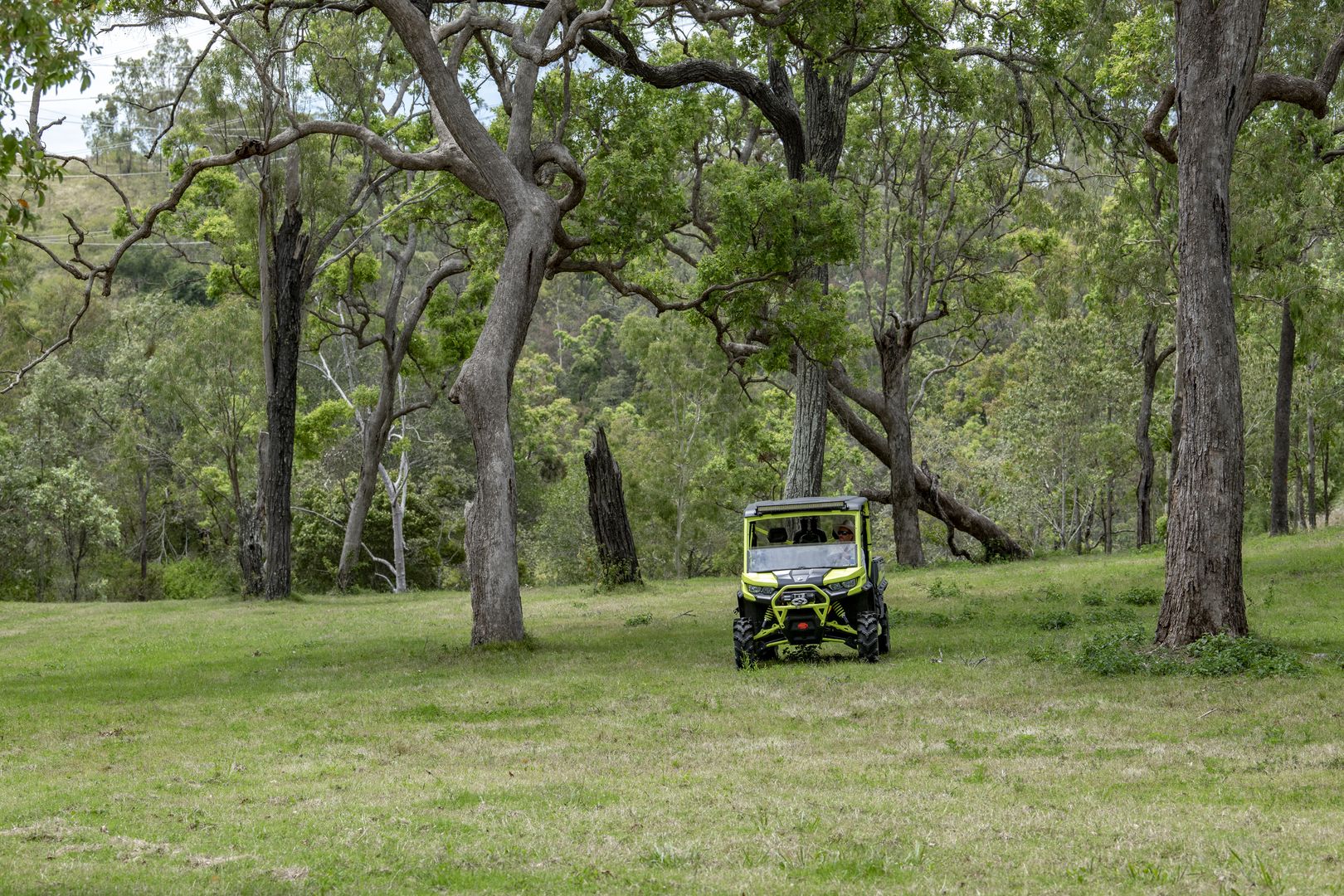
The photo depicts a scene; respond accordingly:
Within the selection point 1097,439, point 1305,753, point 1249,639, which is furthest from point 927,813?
point 1097,439

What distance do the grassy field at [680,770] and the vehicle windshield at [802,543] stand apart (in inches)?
52.9

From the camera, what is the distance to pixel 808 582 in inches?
608

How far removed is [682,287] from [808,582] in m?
15.9

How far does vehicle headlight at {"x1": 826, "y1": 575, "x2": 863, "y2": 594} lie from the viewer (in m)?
15.4

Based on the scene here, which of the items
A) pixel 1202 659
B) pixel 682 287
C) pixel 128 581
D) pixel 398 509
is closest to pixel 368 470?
pixel 398 509

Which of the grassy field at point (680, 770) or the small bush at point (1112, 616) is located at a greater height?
the small bush at point (1112, 616)

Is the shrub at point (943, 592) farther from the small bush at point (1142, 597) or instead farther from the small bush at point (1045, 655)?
the small bush at point (1045, 655)

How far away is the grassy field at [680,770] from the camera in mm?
6797

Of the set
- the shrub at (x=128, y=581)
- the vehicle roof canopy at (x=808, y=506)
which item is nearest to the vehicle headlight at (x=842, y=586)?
the vehicle roof canopy at (x=808, y=506)

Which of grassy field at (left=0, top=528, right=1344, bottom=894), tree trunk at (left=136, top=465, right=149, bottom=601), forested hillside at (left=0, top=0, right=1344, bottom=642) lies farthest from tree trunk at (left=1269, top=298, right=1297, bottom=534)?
tree trunk at (left=136, top=465, right=149, bottom=601)

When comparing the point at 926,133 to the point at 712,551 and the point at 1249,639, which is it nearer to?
the point at 1249,639

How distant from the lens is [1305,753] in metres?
9.37

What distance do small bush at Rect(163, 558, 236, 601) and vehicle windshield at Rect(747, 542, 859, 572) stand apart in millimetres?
32311

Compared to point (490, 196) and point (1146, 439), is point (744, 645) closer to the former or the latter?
point (490, 196)
